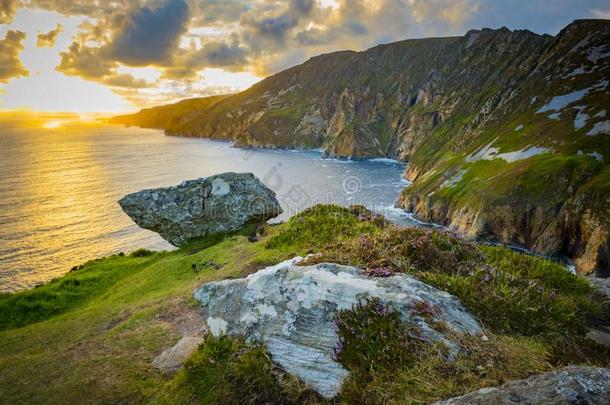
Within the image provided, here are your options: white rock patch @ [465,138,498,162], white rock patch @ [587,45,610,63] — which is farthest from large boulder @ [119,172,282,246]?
white rock patch @ [587,45,610,63]

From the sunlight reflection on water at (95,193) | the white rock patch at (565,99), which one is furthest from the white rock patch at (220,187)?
the white rock patch at (565,99)

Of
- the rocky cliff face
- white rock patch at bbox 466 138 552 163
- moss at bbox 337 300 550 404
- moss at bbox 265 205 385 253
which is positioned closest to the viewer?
moss at bbox 337 300 550 404

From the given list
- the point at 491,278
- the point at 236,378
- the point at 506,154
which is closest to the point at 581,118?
the point at 506,154

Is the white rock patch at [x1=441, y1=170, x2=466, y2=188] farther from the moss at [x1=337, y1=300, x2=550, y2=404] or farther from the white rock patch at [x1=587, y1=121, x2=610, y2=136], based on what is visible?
the moss at [x1=337, y1=300, x2=550, y2=404]

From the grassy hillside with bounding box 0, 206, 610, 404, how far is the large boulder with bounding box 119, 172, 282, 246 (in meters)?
8.65

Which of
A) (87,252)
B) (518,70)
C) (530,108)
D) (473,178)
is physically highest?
(518,70)

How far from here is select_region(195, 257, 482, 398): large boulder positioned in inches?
255

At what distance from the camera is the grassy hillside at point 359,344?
5660 mm

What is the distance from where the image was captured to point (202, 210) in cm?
2448

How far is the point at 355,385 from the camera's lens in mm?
5871

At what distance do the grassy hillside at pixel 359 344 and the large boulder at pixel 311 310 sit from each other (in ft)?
0.86

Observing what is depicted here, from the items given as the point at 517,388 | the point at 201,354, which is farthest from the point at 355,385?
the point at 201,354

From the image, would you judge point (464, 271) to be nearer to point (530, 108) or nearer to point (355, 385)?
point (355, 385)

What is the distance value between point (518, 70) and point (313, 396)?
163243 mm
